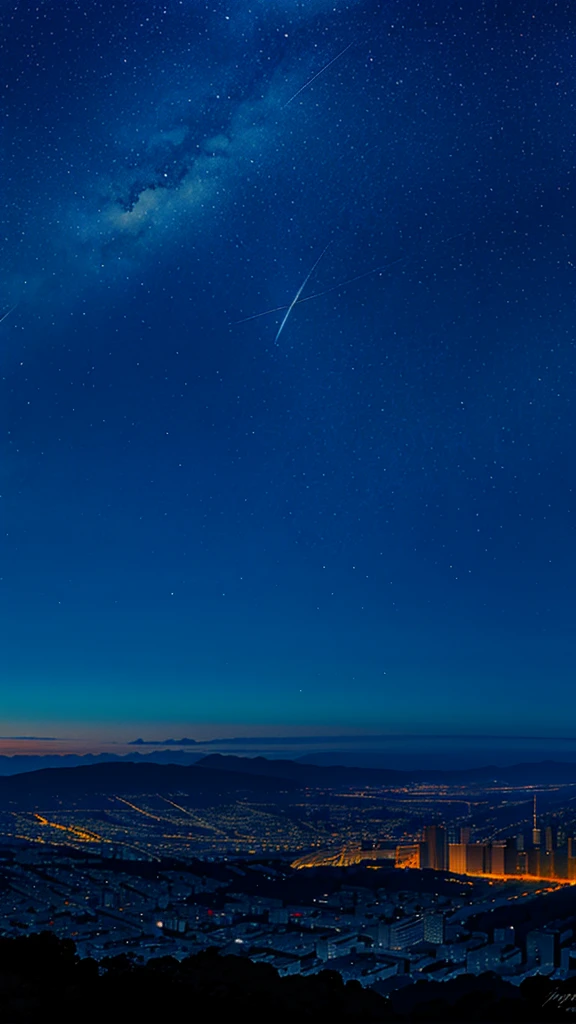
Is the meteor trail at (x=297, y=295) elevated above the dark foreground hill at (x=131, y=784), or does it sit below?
above

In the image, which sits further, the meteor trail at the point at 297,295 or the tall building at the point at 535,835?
the tall building at the point at 535,835

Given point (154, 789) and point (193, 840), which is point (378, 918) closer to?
point (193, 840)

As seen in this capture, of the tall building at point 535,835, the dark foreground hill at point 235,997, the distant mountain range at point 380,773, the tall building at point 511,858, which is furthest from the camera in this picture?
the distant mountain range at point 380,773

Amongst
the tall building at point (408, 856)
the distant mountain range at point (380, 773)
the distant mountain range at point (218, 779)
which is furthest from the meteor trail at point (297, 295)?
the distant mountain range at point (380, 773)

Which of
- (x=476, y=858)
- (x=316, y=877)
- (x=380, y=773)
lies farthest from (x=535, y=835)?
(x=380, y=773)

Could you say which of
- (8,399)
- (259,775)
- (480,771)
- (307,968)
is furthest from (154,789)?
(8,399)

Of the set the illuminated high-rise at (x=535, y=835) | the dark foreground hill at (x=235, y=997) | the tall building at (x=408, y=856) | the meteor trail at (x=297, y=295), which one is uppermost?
the meteor trail at (x=297, y=295)

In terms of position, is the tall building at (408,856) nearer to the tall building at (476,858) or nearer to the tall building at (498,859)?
the tall building at (476,858)
